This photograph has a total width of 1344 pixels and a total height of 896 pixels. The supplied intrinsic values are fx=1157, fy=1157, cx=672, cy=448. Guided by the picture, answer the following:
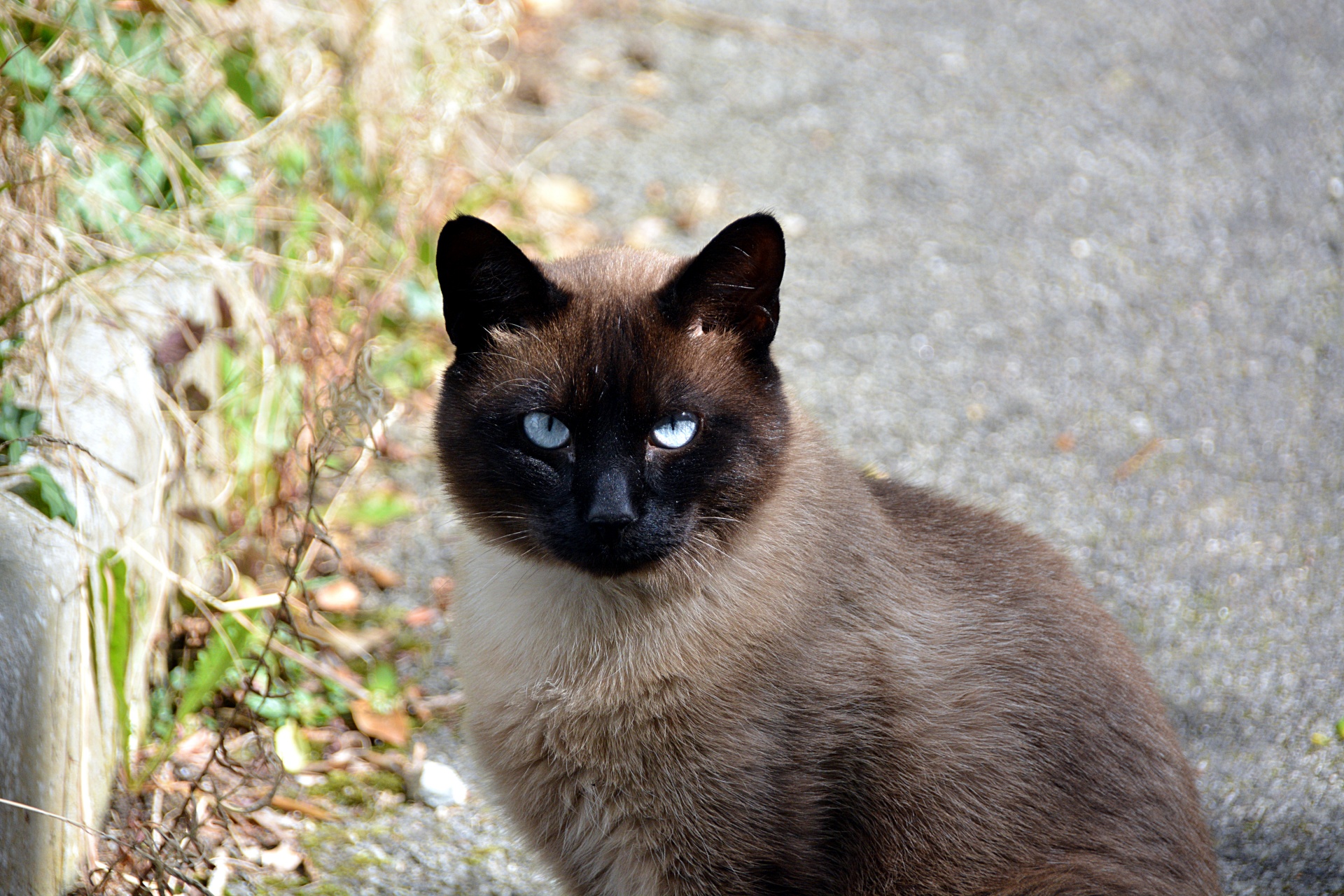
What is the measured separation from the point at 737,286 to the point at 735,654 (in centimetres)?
70

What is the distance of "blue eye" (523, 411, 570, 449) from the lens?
2148 mm

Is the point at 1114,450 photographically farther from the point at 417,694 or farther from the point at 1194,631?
the point at 417,694

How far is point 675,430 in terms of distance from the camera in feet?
7.03

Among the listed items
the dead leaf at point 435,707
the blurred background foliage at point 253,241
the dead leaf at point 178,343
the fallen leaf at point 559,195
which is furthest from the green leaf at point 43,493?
the fallen leaf at point 559,195

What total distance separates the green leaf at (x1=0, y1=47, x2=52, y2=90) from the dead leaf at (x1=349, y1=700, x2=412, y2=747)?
1854 mm

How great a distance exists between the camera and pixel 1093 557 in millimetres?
3754

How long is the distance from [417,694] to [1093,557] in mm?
2169

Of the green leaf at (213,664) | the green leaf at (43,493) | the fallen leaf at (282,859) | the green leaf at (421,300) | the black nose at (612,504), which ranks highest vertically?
the black nose at (612,504)

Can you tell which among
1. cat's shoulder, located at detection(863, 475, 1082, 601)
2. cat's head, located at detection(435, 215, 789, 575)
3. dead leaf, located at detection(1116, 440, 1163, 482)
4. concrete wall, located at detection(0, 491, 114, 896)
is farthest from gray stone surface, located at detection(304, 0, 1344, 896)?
cat's head, located at detection(435, 215, 789, 575)

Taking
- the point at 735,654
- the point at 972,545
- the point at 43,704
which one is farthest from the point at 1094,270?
the point at 43,704

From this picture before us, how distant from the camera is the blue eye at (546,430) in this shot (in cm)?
215

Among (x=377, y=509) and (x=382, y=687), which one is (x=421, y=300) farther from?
(x=382, y=687)

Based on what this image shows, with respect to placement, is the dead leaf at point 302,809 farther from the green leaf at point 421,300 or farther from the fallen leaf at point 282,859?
the green leaf at point 421,300

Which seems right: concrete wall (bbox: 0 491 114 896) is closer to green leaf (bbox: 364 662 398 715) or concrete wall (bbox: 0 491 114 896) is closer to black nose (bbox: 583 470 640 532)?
green leaf (bbox: 364 662 398 715)
